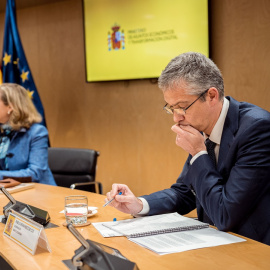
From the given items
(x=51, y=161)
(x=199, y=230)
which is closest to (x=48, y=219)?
(x=199, y=230)

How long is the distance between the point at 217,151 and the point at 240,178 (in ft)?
0.89

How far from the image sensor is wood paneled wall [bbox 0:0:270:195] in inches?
146

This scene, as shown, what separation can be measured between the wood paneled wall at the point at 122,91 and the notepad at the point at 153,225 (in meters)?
2.10

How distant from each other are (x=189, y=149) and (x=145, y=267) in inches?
25.2

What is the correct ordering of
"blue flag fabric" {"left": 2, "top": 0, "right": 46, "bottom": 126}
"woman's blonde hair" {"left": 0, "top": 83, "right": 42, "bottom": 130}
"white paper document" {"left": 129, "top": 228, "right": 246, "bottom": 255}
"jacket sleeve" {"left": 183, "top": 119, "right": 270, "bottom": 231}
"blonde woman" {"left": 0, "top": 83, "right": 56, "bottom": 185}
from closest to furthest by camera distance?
"white paper document" {"left": 129, "top": 228, "right": 246, "bottom": 255}
"jacket sleeve" {"left": 183, "top": 119, "right": 270, "bottom": 231}
"blonde woman" {"left": 0, "top": 83, "right": 56, "bottom": 185}
"woman's blonde hair" {"left": 0, "top": 83, "right": 42, "bottom": 130}
"blue flag fabric" {"left": 2, "top": 0, "right": 46, "bottom": 126}

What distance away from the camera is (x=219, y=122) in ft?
6.17

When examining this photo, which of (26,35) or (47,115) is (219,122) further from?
(26,35)

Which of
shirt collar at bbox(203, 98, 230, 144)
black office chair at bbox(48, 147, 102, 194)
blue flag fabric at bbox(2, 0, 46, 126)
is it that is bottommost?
black office chair at bbox(48, 147, 102, 194)

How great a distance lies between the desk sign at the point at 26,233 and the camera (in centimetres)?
152

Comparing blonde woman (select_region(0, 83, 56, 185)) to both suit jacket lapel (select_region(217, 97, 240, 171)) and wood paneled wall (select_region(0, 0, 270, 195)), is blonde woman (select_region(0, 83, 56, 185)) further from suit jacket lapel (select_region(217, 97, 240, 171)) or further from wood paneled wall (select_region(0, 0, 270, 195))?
suit jacket lapel (select_region(217, 97, 240, 171))

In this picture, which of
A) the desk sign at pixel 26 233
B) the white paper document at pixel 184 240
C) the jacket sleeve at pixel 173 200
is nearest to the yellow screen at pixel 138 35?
the jacket sleeve at pixel 173 200

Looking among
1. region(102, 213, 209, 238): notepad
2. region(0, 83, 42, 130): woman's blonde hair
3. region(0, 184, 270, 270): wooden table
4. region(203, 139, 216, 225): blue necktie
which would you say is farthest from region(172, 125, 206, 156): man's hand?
region(0, 83, 42, 130): woman's blonde hair

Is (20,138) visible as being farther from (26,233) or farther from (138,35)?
(26,233)

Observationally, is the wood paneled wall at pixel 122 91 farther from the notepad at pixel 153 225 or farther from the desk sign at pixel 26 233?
the desk sign at pixel 26 233
